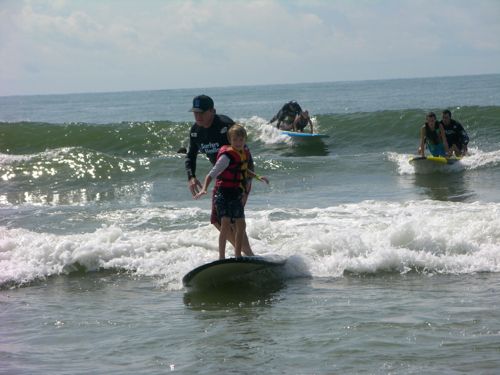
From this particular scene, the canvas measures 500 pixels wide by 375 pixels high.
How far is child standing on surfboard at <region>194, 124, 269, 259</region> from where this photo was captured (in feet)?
23.7

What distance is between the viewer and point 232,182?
7352 mm

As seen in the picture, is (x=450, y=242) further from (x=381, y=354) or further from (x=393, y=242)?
(x=381, y=354)

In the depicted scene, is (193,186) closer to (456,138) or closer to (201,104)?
(201,104)

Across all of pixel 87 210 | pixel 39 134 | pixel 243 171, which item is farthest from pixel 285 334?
pixel 39 134

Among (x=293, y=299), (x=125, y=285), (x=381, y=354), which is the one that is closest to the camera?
(x=381, y=354)

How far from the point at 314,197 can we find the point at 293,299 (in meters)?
6.86

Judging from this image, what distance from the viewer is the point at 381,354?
5.25 meters

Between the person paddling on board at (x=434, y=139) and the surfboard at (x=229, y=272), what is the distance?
30.1 feet

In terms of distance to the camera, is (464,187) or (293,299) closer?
(293,299)

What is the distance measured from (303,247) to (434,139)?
8441mm

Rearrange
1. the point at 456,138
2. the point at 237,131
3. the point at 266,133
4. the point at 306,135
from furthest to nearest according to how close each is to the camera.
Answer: the point at 266,133, the point at 306,135, the point at 456,138, the point at 237,131

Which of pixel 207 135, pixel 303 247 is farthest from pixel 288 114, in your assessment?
pixel 207 135

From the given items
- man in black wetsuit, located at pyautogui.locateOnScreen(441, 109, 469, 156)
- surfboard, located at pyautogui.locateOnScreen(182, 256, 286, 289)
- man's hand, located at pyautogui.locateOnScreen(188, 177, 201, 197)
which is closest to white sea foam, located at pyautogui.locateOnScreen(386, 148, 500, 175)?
man in black wetsuit, located at pyautogui.locateOnScreen(441, 109, 469, 156)

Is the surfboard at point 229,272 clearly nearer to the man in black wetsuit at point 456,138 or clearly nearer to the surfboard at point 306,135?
the man in black wetsuit at point 456,138
